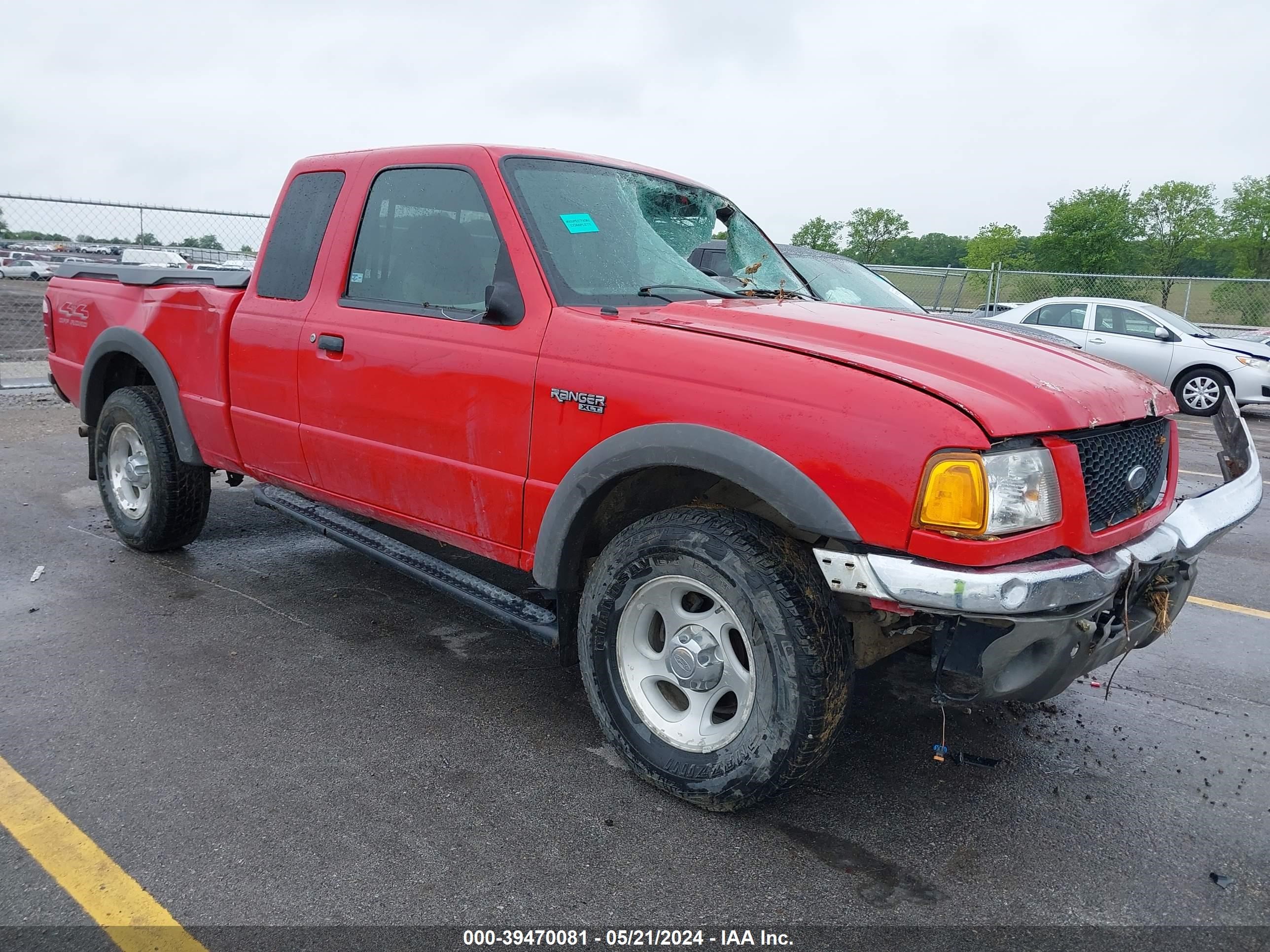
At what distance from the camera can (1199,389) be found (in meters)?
13.1

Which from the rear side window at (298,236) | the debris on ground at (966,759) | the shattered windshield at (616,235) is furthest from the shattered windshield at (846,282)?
the debris on ground at (966,759)

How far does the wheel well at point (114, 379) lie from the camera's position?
204 inches

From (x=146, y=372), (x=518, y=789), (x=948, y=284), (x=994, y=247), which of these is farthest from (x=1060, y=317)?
(x=994, y=247)

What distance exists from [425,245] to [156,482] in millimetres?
2261

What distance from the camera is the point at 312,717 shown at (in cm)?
331

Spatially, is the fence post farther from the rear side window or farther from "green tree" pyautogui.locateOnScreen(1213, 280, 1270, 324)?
the rear side window

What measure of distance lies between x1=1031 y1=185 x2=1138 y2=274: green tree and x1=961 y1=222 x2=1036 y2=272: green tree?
33.2 ft

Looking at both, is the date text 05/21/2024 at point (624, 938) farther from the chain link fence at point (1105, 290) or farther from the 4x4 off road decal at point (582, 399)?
the chain link fence at point (1105, 290)

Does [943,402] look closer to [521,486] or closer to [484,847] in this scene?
[521,486]

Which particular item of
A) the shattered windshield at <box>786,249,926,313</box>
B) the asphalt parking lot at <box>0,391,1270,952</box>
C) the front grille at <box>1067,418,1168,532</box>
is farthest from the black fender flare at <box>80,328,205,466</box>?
the shattered windshield at <box>786,249,926,313</box>

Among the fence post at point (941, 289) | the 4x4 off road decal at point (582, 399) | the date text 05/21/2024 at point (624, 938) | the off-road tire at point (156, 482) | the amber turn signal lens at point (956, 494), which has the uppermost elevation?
the fence post at point (941, 289)

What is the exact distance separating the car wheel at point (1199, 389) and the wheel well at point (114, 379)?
12749 mm

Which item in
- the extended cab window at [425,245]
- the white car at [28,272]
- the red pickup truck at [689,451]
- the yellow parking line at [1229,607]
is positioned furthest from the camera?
the white car at [28,272]

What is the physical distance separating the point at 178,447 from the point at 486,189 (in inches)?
94.6
